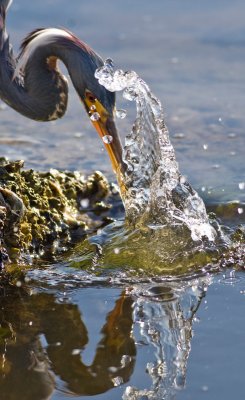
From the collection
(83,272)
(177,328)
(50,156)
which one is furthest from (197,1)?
(177,328)

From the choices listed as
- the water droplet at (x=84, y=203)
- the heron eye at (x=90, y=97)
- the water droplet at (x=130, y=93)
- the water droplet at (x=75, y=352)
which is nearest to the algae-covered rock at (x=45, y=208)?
the water droplet at (x=84, y=203)

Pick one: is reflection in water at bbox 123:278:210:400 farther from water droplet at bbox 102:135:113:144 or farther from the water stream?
water droplet at bbox 102:135:113:144

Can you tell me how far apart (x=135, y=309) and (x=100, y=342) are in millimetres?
325

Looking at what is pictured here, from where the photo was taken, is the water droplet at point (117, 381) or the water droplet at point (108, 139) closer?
the water droplet at point (117, 381)

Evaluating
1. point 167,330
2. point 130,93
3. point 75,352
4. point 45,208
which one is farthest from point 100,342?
A: point 130,93

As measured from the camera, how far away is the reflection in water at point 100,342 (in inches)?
139

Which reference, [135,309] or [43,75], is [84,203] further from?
[135,309]

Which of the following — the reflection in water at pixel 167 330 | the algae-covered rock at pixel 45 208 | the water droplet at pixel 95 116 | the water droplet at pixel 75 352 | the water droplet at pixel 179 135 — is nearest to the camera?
the reflection in water at pixel 167 330

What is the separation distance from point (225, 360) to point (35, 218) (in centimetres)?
165

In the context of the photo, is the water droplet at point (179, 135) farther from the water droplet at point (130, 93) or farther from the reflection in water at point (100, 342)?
the reflection in water at point (100, 342)

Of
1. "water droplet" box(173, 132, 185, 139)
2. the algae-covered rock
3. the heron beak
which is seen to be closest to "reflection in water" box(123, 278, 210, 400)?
the algae-covered rock

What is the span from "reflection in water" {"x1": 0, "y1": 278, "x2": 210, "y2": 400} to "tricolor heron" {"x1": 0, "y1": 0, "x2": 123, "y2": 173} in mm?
1123

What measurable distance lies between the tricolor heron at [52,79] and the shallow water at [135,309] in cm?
75

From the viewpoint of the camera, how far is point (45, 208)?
510 centimetres
